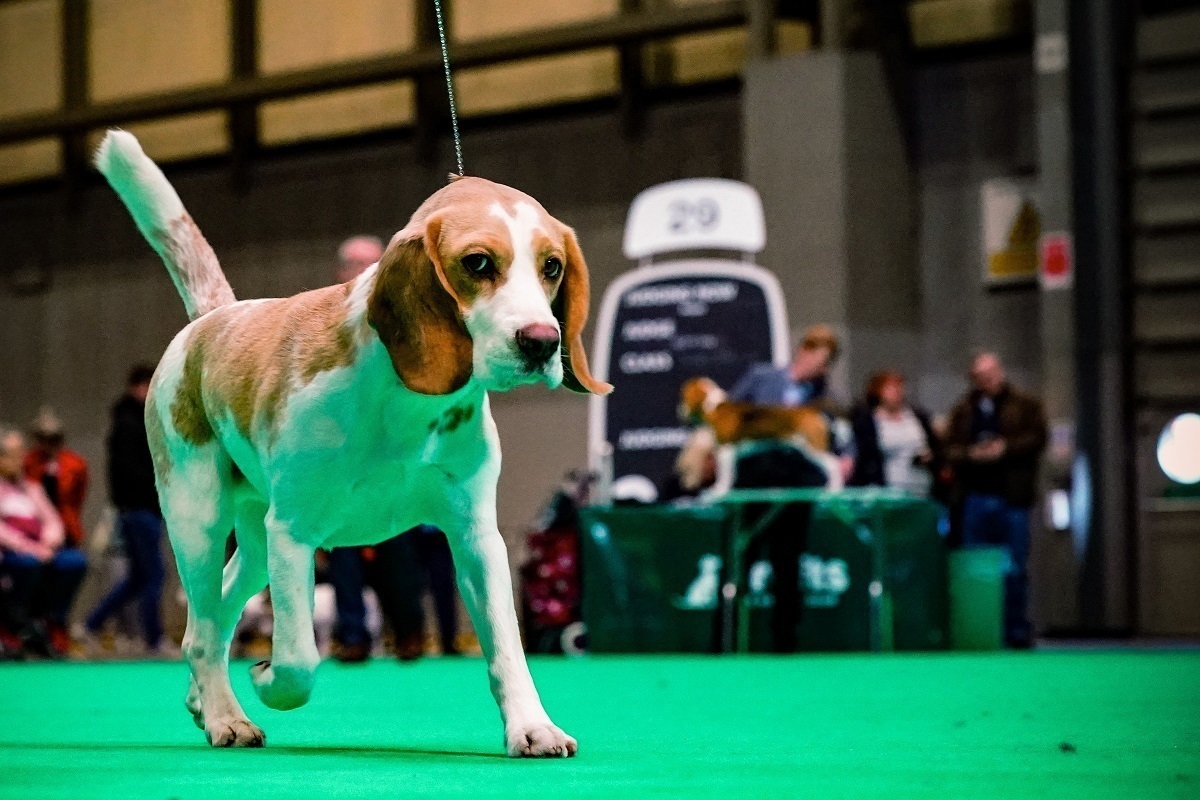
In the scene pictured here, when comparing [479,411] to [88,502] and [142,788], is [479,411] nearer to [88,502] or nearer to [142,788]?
[142,788]

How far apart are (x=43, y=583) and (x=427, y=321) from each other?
981cm

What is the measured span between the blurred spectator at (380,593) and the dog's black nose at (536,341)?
6156 mm

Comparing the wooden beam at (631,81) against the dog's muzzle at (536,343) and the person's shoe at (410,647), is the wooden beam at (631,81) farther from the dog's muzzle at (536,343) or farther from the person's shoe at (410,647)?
the dog's muzzle at (536,343)

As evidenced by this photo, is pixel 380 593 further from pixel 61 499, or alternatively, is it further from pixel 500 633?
pixel 500 633

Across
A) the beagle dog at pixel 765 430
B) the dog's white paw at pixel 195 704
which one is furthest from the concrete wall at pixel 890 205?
the dog's white paw at pixel 195 704

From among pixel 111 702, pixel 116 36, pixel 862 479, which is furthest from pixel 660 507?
pixel 116 36

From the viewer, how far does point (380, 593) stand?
32.0ft

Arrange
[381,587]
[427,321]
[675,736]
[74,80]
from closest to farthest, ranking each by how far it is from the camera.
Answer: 1. [427,321]
2. [675,736]
3. [381,587]
4. [74,80]

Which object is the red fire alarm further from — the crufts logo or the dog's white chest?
the dog's white chest

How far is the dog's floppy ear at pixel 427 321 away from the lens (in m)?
3.48

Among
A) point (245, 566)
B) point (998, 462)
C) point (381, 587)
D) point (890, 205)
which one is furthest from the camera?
point (890, 205)

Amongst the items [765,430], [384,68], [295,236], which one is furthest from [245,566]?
[295,236]

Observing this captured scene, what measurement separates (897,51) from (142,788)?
12.6 meters

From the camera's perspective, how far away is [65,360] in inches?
790
